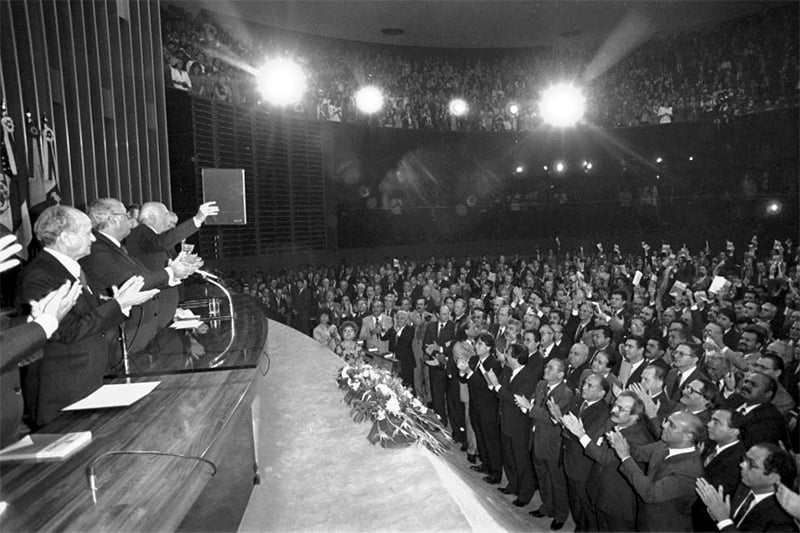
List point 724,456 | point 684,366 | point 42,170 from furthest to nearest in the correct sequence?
point 42,170 < point 684,366 < point 724,456

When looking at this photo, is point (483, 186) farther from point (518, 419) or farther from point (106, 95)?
point (518, 419)

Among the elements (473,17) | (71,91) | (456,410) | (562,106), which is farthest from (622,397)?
(562,106)

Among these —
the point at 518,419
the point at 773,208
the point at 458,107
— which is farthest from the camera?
the point at 458,107

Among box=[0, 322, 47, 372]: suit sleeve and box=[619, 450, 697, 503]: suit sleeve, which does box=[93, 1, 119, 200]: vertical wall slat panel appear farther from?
box=[619, 450, 697, 503]: suit sleeve

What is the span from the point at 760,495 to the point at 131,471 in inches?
128

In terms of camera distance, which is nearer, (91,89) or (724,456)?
(724,456)

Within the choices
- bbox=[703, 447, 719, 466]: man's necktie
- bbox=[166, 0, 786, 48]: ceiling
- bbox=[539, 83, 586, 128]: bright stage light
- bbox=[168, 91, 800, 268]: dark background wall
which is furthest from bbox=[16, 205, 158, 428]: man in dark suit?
bbox=[539, 83, 586, 128]: bright stage light

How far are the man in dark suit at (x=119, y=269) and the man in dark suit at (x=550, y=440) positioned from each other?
300cm

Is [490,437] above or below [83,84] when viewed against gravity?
below

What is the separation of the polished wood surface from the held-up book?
26mm

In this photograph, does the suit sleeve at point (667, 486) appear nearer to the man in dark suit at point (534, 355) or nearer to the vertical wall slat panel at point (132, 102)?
the man in dark suit at point (534, 355)

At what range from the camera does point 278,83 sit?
14930 mm

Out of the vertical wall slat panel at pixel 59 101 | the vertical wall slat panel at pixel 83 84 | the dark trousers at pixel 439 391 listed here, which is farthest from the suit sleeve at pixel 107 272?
the dark trousers at pixel 439 391

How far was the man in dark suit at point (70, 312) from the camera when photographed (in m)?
2.75
